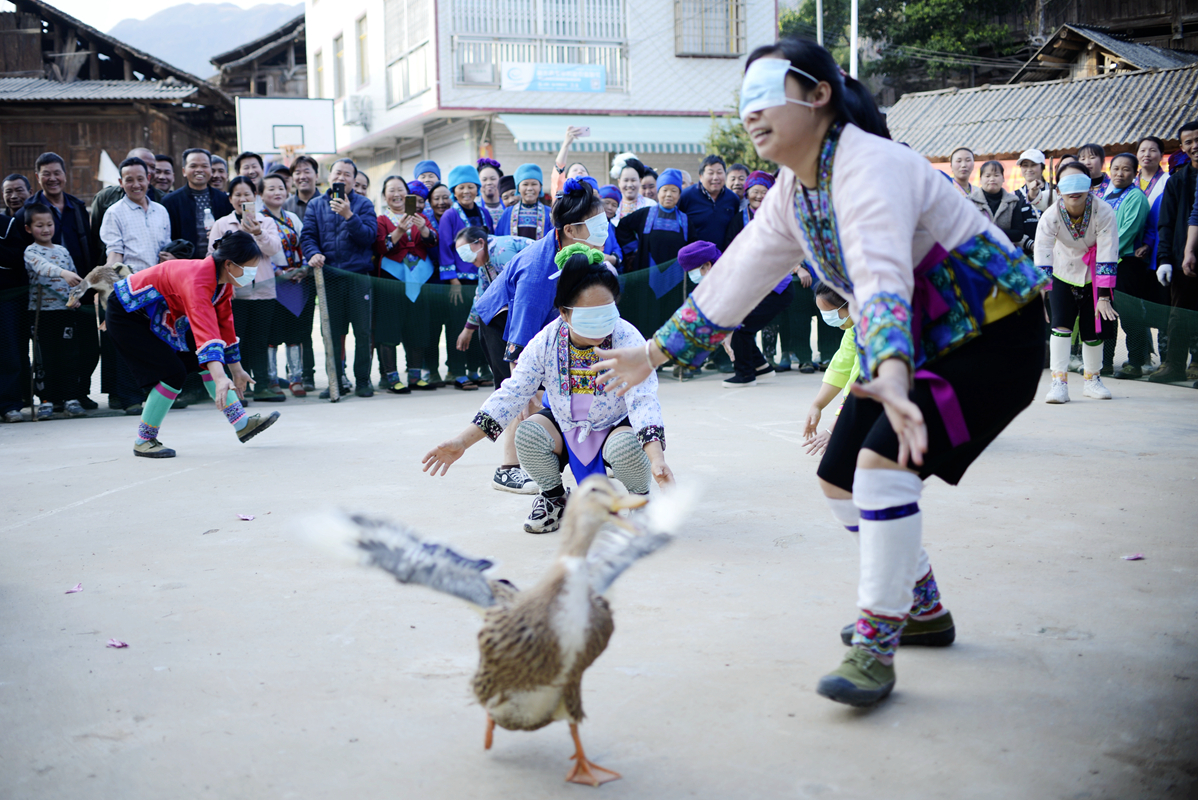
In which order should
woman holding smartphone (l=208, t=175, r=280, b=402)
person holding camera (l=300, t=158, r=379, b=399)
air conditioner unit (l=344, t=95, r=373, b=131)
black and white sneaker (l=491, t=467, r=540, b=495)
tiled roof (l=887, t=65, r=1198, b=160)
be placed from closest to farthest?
black and white sneaker (l=491, t=467, r=540, b=495), woman holding smartphone (l=208, t=175, r=280, b=402), person holding camera (l=300, t=158, r=379, b=399), tiled roof (l=887, t=65, r=1198, b=160), air conditioner unit (l=344, t=95, r=373, b=131)

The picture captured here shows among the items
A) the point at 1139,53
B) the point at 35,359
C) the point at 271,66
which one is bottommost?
the point at 35,359

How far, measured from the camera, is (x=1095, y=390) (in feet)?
27.4

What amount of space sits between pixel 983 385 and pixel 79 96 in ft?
78.6

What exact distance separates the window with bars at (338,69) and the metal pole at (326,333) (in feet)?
79.9

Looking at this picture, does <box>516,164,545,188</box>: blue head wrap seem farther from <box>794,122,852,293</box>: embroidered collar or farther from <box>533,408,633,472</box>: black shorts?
<box>794,122,852,293</box>: embroidered collar

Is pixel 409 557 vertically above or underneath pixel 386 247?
underneath

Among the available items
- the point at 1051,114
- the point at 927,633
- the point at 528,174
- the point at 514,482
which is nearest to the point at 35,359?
the point at 528,174

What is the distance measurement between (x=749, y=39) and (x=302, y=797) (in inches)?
1008

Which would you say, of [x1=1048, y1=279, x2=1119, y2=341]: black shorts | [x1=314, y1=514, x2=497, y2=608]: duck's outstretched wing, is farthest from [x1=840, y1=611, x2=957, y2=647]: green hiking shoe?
[x1=1048, y1=279, x2=1119, y2=341]: black shorts

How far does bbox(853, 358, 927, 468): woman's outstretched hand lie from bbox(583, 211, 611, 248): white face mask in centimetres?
319

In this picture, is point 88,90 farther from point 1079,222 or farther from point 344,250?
point 1079,222

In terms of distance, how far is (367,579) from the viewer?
397 centimetres

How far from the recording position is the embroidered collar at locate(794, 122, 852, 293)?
2693mm

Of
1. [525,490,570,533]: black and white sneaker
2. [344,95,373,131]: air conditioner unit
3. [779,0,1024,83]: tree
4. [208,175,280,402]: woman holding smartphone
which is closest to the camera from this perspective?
[525,490,570,533]: black and white sneaker
